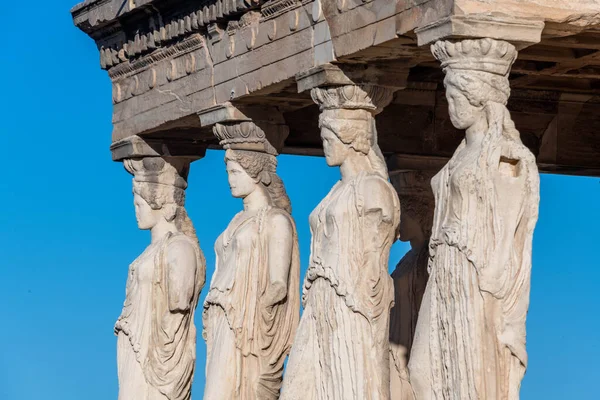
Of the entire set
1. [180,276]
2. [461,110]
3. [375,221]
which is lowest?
[375,221]

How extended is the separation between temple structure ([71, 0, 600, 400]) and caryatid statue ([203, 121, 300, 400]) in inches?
3.7

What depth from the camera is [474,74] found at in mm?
13305

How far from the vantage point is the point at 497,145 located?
43.4 ft

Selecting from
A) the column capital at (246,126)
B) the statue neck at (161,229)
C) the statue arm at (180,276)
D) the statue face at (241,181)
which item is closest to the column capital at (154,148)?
the statue neck at (161,229)

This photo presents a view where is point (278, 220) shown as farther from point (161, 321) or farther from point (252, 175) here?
point (161, 321)

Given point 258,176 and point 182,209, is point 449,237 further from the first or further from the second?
point 182,209

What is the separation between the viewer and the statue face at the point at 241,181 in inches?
658

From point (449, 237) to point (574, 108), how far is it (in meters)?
→ 5.49

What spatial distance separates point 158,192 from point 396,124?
218 centimetres

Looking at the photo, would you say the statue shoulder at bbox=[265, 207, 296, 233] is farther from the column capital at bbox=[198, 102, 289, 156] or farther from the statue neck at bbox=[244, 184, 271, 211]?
the column capital at bbox=[198, 102, 289, 156]

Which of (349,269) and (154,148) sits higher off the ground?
(154,148)

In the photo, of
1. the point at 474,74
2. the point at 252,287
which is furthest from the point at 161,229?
the point at 474,74

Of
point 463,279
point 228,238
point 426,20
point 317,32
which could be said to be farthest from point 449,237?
point 228,238

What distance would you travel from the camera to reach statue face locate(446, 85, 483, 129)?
13383 millimetres
